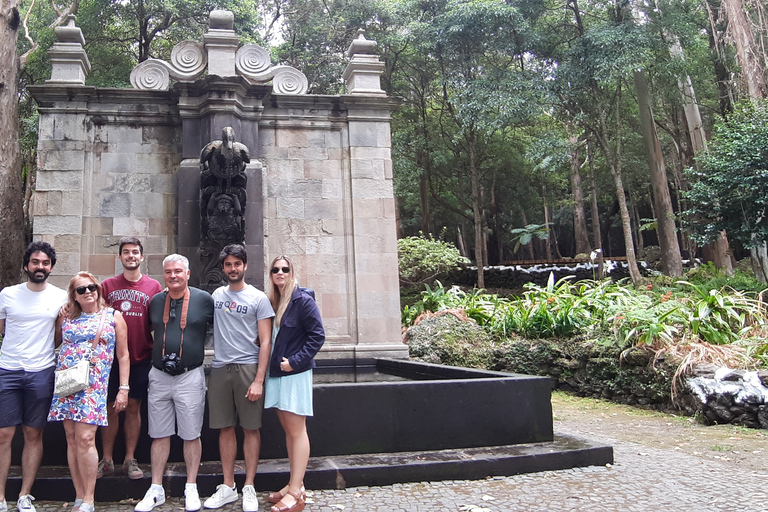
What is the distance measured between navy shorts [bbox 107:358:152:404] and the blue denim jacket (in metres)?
0.97

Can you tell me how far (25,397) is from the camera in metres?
3.89

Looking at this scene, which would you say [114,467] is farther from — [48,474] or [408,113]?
[408,113]

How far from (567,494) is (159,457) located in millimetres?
2750

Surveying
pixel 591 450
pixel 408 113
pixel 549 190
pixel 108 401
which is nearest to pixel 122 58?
pixel 408 113

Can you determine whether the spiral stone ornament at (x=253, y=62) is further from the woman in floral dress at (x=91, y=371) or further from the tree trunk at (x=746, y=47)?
the tree trunk at (x=746, y=47)

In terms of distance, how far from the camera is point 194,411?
3.97m

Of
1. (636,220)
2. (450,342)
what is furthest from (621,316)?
(636,220)

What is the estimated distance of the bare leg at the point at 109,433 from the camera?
4.19m

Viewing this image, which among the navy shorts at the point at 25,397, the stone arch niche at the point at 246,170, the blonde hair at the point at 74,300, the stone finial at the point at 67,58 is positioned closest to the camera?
the navy shorts at the point at 25,397

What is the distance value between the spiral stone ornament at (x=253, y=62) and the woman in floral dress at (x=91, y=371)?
5.45 meters

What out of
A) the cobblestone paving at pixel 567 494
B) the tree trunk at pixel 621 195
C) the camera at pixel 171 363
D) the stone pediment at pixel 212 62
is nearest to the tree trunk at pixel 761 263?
the tree trunk at pixel 621 195

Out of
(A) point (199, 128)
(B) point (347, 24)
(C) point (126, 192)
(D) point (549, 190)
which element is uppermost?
(B) point (347, 24)

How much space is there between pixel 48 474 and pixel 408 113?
798 inches

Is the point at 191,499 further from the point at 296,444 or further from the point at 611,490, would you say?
the point at 611,490
